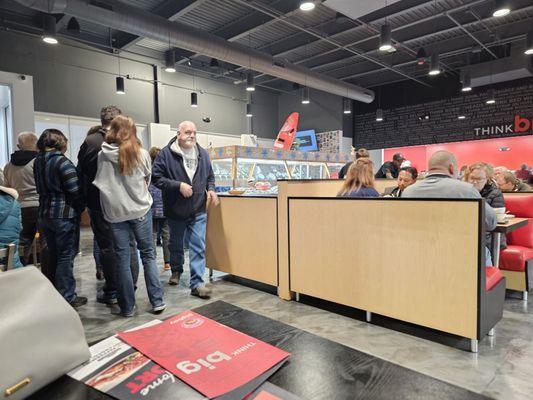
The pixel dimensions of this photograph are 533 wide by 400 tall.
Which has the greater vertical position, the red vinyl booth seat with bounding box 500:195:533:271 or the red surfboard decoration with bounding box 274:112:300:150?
the red surfboard decoration with bounding box 274:112:300:150

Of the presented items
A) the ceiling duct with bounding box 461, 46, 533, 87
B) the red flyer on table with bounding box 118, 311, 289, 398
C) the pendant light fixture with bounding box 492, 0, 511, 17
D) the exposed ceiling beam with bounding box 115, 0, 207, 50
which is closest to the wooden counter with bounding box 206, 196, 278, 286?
the red flyer on table with bounding box 118, 311, 289, 398

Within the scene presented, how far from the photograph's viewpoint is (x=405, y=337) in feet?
8.34

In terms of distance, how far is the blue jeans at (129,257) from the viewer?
271 cm

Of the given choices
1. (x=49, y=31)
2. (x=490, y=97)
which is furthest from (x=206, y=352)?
(x=490, y=97)

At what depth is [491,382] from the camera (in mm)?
1963

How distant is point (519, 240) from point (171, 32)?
21.1 feet

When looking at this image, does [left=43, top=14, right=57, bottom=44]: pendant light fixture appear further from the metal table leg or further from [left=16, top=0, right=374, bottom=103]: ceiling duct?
the metal table leg

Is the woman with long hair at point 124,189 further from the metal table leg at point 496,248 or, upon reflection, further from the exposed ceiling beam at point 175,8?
the exposed ceiling beam at point 175,8

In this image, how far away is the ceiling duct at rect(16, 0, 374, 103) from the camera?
5.67 meters

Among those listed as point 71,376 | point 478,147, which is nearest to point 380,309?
point 71,376

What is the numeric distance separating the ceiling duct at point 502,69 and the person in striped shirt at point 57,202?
31.9 feet

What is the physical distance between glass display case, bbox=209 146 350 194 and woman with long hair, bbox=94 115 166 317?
235cm

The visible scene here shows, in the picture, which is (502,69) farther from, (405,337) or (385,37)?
(405,337)

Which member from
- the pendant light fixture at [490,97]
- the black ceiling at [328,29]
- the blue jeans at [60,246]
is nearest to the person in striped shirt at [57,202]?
the blue jeans at [60,246]
